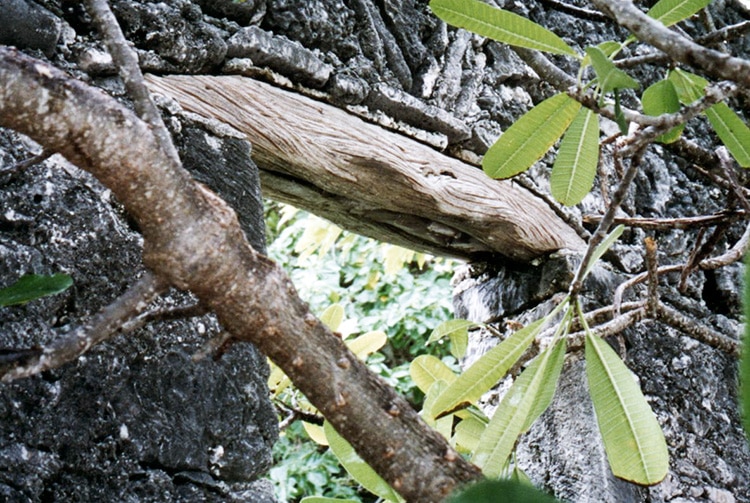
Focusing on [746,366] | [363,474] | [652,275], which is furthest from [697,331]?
[746,366]

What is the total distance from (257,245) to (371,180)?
33 cm

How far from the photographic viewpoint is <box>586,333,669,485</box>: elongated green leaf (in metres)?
0.87

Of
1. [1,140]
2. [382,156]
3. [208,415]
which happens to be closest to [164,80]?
[1,140]

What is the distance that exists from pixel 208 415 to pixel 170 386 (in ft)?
0.22

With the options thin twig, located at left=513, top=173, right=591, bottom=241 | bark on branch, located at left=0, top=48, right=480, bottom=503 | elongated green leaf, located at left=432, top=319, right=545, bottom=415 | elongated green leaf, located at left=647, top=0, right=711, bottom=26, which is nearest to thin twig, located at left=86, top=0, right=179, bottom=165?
bark on branch, located at left=0, top=48, right=480, bottom=503

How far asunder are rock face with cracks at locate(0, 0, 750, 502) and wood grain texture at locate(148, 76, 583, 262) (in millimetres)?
43

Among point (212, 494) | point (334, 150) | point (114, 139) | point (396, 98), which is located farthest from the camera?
point (396, 98)

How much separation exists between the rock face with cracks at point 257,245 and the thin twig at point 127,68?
0.40m

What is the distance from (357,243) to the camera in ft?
14.3

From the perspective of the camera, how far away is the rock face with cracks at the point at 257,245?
0.95 metres

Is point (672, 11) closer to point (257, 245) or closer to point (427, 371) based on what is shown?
point (257, 245)

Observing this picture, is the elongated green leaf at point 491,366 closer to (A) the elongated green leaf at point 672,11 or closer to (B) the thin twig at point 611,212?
(B) the thin twig at point 611,212

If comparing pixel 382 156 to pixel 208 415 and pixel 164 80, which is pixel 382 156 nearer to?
pixel 164 80

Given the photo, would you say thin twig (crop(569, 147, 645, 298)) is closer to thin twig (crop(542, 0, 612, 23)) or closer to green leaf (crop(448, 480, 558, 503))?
green leaf (crop(448, 480, 558, 503))
